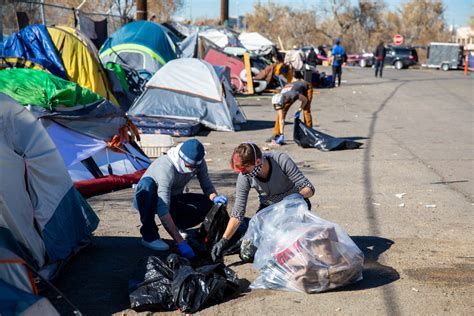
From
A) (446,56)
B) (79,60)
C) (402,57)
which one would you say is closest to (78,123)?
(79,60)

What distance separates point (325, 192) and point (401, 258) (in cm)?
269

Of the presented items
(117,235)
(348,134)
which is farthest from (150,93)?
(117,235)

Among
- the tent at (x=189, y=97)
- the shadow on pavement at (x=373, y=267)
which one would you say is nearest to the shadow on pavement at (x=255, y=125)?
the tent at (x=189, y=97)

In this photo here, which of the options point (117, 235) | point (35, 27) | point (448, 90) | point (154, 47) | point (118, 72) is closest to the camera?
point (117, 235)

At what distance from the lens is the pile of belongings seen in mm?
4977

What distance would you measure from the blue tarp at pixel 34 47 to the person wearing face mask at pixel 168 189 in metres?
8.92

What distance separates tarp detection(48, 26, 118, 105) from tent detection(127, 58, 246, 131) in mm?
1018

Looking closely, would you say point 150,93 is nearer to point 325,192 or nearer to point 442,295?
point 325,192

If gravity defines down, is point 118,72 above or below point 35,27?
below

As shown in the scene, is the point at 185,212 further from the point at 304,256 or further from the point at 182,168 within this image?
the point at 304,256

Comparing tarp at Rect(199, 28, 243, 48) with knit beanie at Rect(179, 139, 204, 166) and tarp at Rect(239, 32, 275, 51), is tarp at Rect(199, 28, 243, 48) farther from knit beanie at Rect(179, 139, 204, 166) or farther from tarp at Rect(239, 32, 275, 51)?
knit beanie at Rect(179, 139, 204, 166)

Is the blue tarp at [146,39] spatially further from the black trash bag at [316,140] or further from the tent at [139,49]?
the black trash bag at [316,140]

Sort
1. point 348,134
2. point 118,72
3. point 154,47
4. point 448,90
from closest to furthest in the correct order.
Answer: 1. point 348,134
2. point 118,72
3. point 154,47
4. point 448,90

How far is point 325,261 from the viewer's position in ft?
16.4
